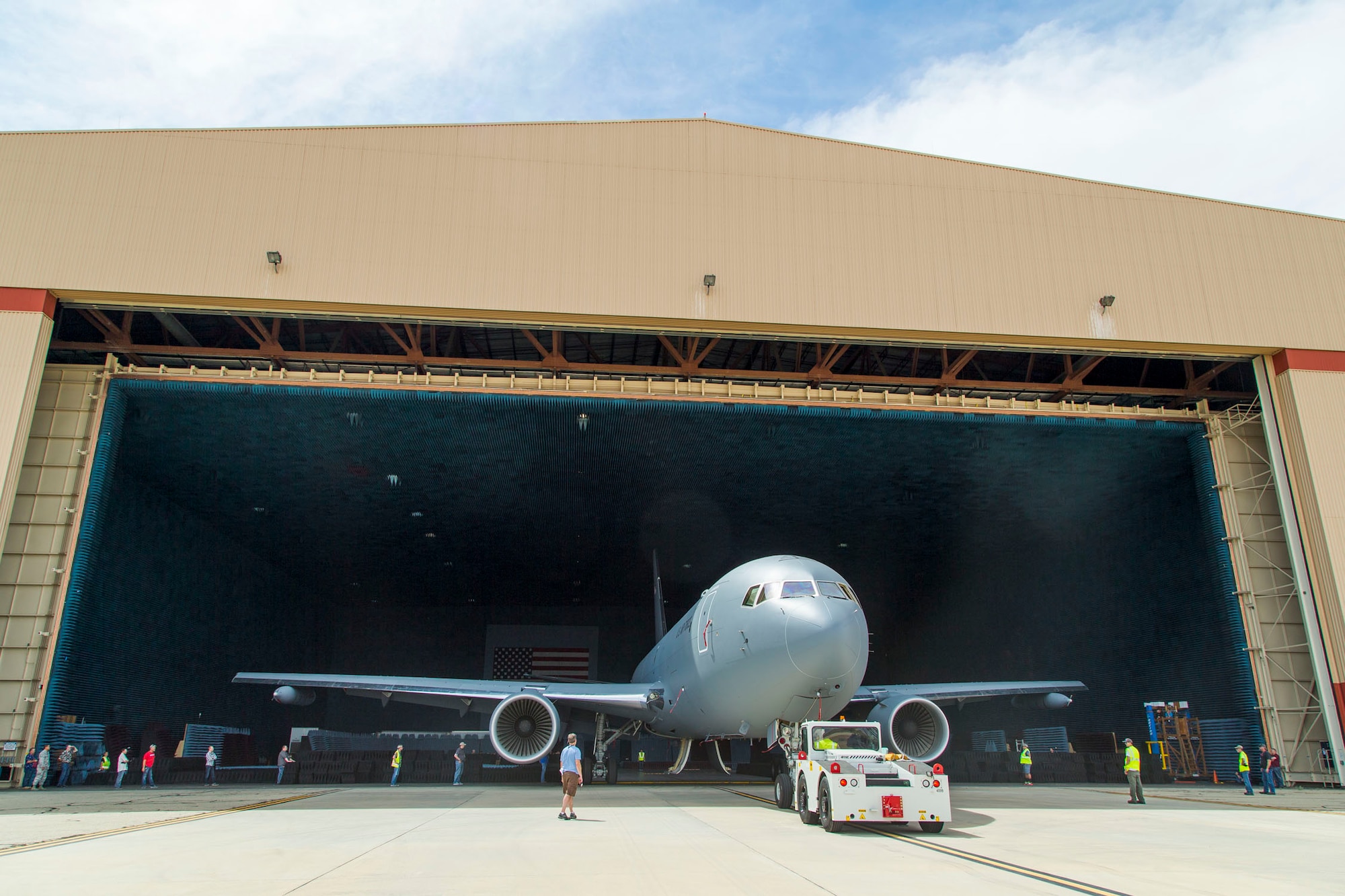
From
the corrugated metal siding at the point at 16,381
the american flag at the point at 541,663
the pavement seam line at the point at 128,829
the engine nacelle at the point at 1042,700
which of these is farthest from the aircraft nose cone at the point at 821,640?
the american flag at the point at 541,663

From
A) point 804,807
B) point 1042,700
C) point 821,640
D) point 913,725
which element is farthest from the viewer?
point 1042,700

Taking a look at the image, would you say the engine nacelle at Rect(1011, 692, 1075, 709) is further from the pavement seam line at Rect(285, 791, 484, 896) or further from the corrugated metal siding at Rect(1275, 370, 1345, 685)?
the pavement seam line at Rect(285, 791, 484, 896)

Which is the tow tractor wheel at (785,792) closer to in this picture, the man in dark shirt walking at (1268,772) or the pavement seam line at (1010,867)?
the pavement seam line at (1010,867)

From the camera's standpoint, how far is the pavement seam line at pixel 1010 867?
236 inches

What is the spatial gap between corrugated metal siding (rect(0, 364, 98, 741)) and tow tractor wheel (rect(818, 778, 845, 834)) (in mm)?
17700

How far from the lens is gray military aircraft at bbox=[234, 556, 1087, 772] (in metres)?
12.9

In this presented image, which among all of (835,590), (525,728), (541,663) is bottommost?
(525,728)

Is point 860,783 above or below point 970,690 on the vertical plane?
below

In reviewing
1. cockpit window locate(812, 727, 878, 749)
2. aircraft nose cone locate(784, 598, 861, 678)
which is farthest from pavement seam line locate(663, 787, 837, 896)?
aircraft nose cone locate(784, 598, 861, 678)

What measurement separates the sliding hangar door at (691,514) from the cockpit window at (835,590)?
27.6 ft

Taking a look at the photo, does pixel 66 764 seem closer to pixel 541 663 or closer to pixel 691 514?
pixel 691 514

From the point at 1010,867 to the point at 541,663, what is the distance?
3967 cm

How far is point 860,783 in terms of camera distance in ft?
32.3

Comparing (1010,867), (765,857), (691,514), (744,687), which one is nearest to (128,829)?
(765,857)
